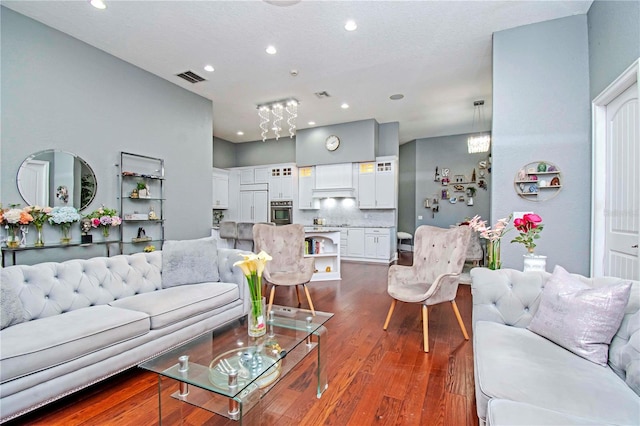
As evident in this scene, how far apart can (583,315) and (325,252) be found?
383 centimetres

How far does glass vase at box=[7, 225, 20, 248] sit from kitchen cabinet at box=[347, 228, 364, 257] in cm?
554

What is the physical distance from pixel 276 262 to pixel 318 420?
7.26 feet

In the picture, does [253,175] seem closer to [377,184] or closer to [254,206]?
[254,206]

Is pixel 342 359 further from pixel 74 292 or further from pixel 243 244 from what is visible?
pixel 243 244

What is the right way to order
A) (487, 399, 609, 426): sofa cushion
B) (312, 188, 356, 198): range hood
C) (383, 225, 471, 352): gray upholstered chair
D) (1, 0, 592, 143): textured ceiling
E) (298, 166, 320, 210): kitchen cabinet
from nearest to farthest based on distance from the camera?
1. (487, 399, 609, 426): sofa cushion
2. (383, 225, 471, 352): gray upholstered chair
3. (1, 0, 592, 143): textured ceiling
4. (312, 188, 356, 198): range hood
5. (298, 166, 320, 210): kitchen cabinet

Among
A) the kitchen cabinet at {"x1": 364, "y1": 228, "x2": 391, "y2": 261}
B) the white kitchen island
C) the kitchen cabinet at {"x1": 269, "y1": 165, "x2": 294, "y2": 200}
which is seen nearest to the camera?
the white kitchen island

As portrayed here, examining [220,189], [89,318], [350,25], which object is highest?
[350,25]

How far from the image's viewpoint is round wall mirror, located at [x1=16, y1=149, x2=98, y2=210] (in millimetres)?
3062

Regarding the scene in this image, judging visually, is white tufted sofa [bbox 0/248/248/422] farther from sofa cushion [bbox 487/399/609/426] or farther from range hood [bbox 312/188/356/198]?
range hood [bbox 312/188/356/198]

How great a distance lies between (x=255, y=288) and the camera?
5.75ft

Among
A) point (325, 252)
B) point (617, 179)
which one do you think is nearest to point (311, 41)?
point (325, 252)

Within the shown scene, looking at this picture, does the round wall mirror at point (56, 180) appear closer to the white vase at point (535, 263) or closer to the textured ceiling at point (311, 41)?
the textured ceiling at point (311, 41)

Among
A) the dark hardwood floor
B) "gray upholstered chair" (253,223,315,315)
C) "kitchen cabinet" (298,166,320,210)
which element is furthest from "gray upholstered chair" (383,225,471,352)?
"kitchen cabinet" (298,166,320,210)

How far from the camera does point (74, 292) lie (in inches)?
89.5
